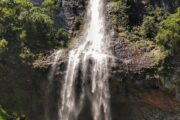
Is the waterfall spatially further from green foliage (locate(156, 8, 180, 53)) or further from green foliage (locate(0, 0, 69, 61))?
green foliage (locate(156, 8, 180, 53))

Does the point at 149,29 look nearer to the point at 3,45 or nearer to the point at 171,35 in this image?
the point at 171,35

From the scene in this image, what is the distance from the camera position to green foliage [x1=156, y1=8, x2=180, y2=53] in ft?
76.7

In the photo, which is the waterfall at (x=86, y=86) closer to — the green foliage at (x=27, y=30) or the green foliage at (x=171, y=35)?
the green foliage at (x=27, y=30)

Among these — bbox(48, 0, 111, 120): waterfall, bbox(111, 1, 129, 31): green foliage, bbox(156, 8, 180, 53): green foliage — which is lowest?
bbox(48, 0, 111, 120): waterfall

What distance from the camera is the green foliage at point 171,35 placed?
23.4 metres

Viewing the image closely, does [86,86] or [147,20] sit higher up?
[147,20]

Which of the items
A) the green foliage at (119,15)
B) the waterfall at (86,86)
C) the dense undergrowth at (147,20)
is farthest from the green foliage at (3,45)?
the green foliage at (119,15)

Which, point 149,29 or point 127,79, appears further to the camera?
point 149,29

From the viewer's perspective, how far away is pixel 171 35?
2366 cm

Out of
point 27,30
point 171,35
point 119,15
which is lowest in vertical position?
point 171,35

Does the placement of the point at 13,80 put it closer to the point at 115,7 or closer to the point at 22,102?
the point at 22,102

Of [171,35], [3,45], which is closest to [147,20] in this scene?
[171,35]

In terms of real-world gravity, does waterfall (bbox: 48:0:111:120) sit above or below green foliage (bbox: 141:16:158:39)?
below

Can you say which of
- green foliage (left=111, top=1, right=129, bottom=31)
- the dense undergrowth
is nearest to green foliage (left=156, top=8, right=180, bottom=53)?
the dense undergrowth
